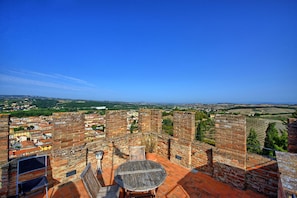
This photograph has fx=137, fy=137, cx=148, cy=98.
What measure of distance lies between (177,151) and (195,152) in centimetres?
69

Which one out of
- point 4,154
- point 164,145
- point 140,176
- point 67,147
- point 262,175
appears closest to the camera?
point 140,176

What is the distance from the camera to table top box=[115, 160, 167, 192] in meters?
2.62

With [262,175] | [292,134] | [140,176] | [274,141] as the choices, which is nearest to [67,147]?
[140,176]

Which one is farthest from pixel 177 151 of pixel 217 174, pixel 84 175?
pixel 84 175

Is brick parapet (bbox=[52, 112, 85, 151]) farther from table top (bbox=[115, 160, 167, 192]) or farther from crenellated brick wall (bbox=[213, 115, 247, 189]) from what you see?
crenellated brick wall (bbox=[213, 115, 247, 189])

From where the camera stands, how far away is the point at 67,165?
3.87m

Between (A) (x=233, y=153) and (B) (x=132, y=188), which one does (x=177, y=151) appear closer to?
(A) (x=233, y=153)

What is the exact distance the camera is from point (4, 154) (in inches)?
121

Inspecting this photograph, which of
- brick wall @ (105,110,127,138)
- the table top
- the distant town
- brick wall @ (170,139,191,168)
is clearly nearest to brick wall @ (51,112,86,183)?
the distant town

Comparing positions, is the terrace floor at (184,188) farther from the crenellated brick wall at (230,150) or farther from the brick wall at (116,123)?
the brick wall at (116,123)

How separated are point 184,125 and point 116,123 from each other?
8.01 feet

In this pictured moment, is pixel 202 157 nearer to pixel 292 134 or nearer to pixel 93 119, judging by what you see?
pixel 292 134

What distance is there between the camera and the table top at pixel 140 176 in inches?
103

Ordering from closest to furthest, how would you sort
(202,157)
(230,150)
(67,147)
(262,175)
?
(262,175), (230,150), (67,147), (202,157)
